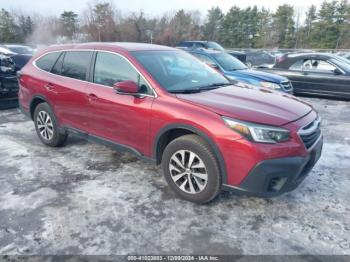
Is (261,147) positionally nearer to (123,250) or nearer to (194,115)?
(194,115)

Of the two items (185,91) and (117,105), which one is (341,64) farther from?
(117,105)

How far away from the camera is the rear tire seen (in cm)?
482

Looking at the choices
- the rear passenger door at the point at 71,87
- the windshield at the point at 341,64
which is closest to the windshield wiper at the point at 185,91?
the rear passenger door at the point at 71,87

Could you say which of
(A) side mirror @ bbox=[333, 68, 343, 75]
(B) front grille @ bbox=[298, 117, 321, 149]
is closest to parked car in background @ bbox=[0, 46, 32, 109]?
(B) front grille @ bbox=[298, 117, 321, 149]

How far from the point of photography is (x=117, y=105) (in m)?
3.73

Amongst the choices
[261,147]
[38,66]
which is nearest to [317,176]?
[261,147]

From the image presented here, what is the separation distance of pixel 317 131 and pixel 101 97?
8.62 feet

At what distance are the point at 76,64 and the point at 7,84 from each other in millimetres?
4343

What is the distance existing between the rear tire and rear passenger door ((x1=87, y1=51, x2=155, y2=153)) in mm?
939

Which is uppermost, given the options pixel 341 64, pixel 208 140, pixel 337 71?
pixel 341 64

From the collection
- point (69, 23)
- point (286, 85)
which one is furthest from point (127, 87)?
point (69, 23)

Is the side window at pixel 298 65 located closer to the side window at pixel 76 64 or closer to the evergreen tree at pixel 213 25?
the side window at pixel 76 64

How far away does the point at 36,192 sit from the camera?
11.8ft

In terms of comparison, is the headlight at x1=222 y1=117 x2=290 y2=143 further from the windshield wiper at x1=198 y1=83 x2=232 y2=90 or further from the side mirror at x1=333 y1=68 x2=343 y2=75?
the side mirror at x1=333 y1=68 x2=343 y2=75
